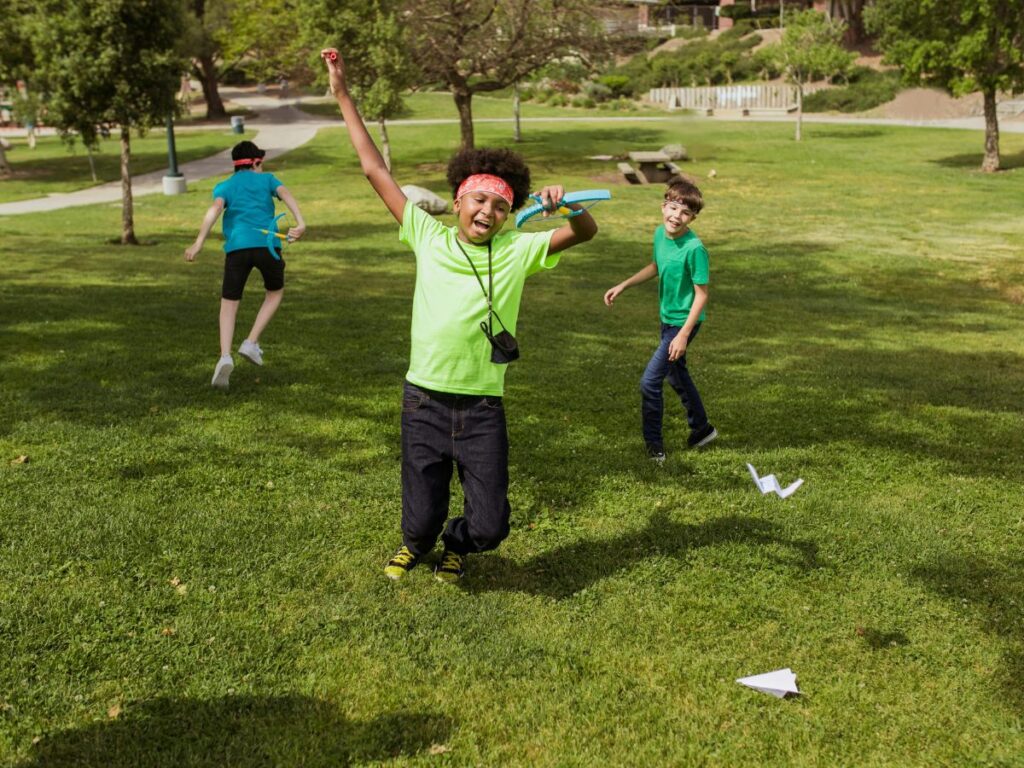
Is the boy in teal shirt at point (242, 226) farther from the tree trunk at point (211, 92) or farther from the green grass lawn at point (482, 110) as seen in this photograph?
the tree trunk at point (211, 92)

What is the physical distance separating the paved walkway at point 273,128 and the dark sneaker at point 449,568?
79.2 feet

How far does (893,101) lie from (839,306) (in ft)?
141

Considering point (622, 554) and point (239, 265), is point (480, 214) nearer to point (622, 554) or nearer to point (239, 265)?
point (622, 554)

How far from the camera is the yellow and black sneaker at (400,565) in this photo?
206 inches

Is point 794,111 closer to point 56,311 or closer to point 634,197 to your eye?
point 634,197

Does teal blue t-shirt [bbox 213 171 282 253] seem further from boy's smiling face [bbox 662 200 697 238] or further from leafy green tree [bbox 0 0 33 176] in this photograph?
leafy green tree [bbox 0 0 33 176]

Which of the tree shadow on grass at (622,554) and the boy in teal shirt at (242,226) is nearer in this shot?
the tree shadow on grass at (622,554)

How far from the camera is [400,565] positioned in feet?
17.3

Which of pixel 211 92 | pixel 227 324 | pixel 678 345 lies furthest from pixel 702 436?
pixel 211 92

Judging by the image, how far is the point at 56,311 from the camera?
11.6m

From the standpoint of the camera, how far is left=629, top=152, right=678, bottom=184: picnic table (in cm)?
3177

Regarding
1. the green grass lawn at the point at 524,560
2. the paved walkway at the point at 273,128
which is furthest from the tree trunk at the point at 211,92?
the green grass lawn at the point at 524,560

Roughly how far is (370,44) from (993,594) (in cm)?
2601

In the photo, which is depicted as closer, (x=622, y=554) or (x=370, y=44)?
(x=622, y=554)
